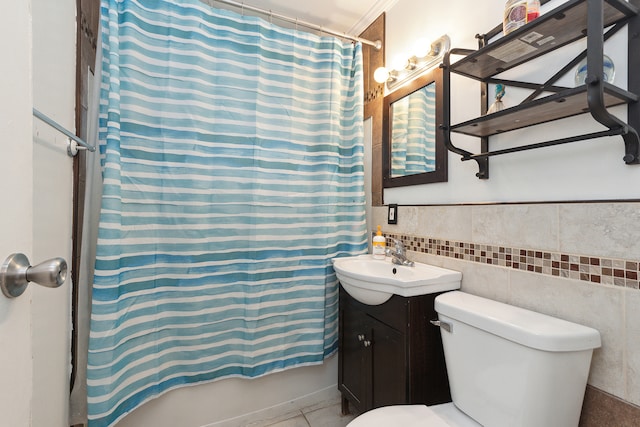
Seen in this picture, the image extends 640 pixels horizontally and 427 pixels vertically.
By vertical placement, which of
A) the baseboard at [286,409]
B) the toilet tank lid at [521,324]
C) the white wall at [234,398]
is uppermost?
the toilet tank lid at [521,324]

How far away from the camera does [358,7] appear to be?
6.12 ft

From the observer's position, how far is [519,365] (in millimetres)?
840

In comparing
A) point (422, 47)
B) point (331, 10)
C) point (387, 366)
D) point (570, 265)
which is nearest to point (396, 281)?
point (387, 366)

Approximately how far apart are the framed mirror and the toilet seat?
974 millimetres

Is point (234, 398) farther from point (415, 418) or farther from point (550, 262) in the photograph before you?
point (550, 262)

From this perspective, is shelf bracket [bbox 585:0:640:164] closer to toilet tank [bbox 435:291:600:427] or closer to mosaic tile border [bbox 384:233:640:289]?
mosaic tile border [bbox 384:233:640:289]

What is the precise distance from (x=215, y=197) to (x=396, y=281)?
1.00 m

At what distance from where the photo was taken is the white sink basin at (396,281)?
3.90 ft

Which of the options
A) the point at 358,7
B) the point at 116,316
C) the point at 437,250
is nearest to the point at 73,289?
the point at 116,316

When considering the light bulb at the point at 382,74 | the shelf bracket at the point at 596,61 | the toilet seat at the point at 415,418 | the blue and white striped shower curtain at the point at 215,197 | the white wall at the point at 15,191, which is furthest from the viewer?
the light bulb at the point at 382,74

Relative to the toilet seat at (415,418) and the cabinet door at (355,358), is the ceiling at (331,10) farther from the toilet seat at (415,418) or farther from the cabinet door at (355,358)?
the toilet seat at (415,418)

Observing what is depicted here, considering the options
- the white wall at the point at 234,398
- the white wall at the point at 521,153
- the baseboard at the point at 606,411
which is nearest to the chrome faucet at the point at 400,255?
the white wall at the point at 521,153

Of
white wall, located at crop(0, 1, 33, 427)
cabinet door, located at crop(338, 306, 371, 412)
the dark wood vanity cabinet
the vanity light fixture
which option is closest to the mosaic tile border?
the dark wood vanity cabinet

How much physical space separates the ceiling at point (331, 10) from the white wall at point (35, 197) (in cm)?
115
